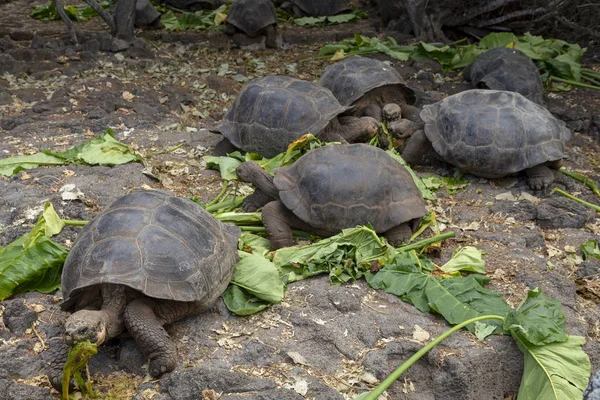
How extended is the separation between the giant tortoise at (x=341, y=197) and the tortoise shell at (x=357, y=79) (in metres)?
2.16

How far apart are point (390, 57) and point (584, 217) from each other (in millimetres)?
4585

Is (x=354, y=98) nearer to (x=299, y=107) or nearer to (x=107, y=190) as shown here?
(x=299, y=107)

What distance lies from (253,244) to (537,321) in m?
1.96

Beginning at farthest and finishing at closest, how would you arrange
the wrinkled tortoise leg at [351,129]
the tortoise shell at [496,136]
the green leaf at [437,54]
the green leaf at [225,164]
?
the green leaf at [437,54]
the wrinkled tortoise leg at [351,129]
the tortoise shell at [496,136]
the green leaf at [225,164]

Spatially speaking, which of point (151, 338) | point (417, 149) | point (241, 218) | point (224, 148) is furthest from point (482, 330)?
point (224, 148)

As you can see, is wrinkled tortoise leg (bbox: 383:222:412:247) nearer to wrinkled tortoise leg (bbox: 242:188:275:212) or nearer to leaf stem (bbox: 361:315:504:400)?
wrinkled tortoise leg (bbox: 242:188:275:212)

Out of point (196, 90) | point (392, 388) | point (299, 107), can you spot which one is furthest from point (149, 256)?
point (196, 90)

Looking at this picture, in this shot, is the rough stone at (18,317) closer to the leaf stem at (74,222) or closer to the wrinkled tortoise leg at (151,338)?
the wrinkled tortoise leg at (151,338)

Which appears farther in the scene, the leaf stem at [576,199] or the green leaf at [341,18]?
the green leaf at [341,18]

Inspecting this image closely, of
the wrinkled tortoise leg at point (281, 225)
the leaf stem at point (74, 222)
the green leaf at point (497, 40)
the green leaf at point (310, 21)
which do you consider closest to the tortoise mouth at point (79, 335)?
the leaf stem at point (74, 222)

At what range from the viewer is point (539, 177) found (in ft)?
19.1

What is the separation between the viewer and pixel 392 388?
3475mm

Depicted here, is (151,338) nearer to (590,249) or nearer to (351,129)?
(590,249)

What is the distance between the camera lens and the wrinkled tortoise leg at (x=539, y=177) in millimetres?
5773
